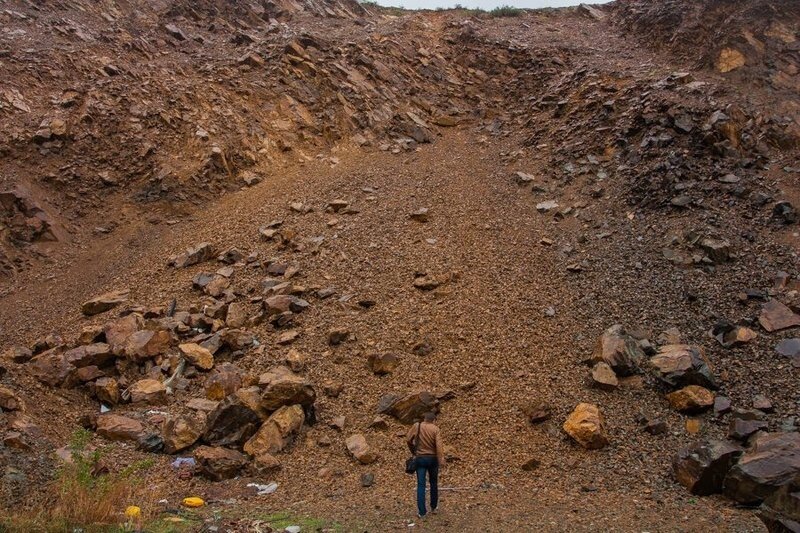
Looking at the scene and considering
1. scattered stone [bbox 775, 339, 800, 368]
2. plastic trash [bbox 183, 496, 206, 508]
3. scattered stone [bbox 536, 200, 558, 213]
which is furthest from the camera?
scattered stone [bbox 536, 200, 558, 213]

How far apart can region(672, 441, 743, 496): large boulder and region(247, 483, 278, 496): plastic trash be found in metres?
4.63

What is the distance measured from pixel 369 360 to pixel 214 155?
8.72 meters

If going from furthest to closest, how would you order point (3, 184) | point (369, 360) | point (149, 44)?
point (149, 44)
point (3, 184)
point (369, 360)

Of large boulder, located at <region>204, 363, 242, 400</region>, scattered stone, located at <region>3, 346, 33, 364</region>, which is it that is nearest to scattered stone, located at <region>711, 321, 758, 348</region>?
large boulder, located at <region>204, 363, 242, 400</region>

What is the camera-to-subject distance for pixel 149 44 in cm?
1827

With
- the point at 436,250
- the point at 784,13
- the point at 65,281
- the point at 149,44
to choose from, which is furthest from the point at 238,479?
the point at 784,13

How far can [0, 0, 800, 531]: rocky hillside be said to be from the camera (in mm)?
6738

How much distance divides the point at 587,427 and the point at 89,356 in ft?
24.0

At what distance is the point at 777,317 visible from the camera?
28.6 feet

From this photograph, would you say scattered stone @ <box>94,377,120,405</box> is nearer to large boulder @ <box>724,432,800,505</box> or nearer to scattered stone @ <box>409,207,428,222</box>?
scattered stone @ <box>409,207,428,222</box>

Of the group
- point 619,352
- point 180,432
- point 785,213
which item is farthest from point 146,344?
point 785,213

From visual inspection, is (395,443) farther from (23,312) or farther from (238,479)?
(23,312)

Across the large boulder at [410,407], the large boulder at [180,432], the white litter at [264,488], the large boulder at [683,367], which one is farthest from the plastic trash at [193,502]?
the large boulder at [683,367]

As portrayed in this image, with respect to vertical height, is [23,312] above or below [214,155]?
below
